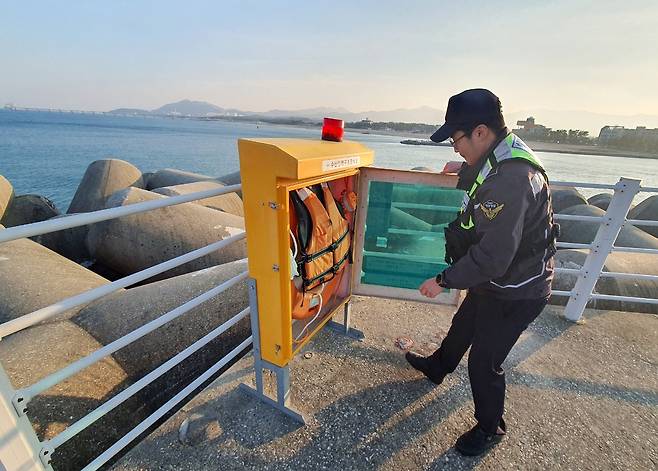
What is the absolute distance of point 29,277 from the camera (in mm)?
3580

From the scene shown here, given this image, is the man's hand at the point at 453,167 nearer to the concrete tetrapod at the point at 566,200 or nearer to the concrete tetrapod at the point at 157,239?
the concrete tetrapod at the point at 157,239

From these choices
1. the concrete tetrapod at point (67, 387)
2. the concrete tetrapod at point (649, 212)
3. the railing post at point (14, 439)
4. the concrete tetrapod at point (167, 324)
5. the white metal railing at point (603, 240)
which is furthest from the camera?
the concrete tetrapod at point (649, 212)

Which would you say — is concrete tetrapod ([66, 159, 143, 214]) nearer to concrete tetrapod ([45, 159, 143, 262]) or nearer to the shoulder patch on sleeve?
concrete tetrapod ([45, 159, 143, 262])

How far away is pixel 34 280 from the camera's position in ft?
11.7

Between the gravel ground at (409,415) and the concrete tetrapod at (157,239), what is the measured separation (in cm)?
293

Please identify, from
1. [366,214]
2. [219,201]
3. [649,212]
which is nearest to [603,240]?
[366,214]

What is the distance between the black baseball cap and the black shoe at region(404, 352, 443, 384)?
186cm

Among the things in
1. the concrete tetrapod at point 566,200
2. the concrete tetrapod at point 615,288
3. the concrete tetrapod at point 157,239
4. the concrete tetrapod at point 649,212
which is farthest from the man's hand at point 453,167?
the concrete tetrapod at point 649,212

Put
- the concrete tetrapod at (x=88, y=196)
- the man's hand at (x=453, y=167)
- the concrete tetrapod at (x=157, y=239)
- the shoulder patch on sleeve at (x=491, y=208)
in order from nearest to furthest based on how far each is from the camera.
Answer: the shoulder patch on sleeve at (x=491, y=208) < the man's hand at (x=453, y=167) < the concrete tetrapod at (x=157, y=239) < the concrete tetrapod at (x=88, y=196)

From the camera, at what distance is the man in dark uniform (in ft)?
5.40

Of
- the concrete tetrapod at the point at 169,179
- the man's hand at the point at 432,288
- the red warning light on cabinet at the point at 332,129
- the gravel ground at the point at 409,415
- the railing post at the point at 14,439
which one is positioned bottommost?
the concrete tetrapod at the point at 169,179

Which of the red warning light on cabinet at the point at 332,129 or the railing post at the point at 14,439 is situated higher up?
the red warning light on cabinet at the point at 332,129

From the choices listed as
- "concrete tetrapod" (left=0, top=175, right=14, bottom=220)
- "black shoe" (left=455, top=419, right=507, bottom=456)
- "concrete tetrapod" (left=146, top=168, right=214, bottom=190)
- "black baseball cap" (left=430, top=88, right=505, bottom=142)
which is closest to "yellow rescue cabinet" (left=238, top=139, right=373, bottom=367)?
"black baseball cap" (left=430, top=88, right=505, bottom=142)

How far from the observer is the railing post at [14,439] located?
1299mm
